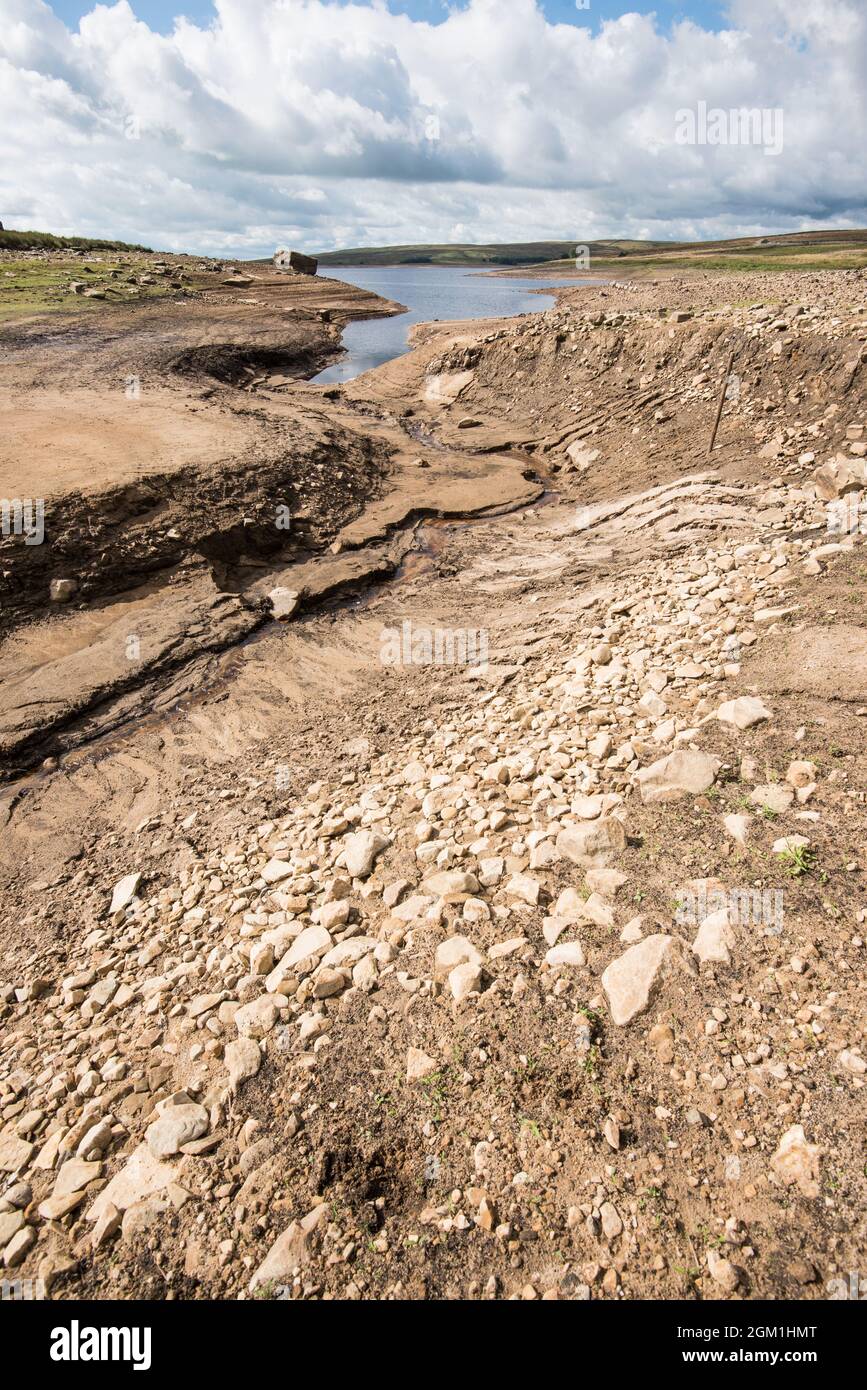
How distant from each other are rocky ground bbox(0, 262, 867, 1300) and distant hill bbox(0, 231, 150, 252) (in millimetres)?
61580

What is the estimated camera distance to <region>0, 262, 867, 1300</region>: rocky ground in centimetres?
344

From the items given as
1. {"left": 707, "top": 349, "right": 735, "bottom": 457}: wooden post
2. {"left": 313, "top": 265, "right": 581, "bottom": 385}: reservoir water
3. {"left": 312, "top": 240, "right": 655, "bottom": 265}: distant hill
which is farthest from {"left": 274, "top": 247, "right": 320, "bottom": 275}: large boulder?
{"left": 312, "top": 240, "right": 655, "bottom": 265}: distant hill

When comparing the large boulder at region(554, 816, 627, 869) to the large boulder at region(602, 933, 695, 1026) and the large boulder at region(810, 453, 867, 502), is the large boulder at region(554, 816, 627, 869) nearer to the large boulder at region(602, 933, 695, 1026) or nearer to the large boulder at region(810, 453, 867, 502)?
the large boulder at region(602, 933, 695, 1026)

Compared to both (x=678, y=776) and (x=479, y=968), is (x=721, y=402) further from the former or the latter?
(x=479, y=968)

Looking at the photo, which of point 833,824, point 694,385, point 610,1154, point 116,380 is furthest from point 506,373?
point 610,1154

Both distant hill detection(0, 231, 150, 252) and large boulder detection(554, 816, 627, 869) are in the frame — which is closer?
large boulder detection(554, 816, 627, 869)

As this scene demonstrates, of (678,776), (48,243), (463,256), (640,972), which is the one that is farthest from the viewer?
(463,256)

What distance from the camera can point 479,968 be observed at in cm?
462

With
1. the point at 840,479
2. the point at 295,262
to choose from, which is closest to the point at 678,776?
the point at 840,479

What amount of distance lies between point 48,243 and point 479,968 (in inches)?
2865

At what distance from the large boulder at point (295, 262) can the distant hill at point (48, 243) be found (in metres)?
15.8
